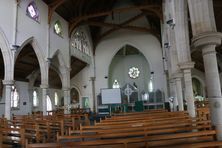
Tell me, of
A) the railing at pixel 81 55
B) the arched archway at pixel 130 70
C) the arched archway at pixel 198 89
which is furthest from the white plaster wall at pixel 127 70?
the arched archway at pixel 198 89

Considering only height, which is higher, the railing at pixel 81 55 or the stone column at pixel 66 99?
the railing at pixel 81 55

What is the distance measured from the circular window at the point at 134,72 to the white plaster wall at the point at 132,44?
3.54 meters

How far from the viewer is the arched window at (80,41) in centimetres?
1977

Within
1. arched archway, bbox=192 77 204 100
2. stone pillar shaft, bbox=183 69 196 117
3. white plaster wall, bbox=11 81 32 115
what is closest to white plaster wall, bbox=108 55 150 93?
arched archway, bbox=192 77 204 100

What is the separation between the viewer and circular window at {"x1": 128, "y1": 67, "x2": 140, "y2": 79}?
83.9 feet

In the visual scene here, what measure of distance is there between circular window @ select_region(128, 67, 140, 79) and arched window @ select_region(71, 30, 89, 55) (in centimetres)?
634

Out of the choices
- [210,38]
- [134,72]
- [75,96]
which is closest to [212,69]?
[210,38]

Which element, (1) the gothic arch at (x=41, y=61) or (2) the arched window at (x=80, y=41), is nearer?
(1) the gothic arch at (x=41, y=61)

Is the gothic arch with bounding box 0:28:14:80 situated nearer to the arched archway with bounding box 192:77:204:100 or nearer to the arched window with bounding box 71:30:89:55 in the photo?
the arched window with bounding box 71:30:89:55

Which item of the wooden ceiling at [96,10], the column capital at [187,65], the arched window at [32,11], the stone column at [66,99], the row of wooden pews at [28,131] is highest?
the wooden ceiling at [96,10]

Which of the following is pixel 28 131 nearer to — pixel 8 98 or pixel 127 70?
pixel 8 98

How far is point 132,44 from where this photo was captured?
23.1 meters

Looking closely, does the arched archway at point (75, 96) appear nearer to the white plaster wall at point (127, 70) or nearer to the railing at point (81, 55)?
the railing at point (81, 55)

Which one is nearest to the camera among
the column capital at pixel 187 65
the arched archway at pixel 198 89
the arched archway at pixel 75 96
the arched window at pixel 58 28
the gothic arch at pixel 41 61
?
the column capital at pixel 187 65
